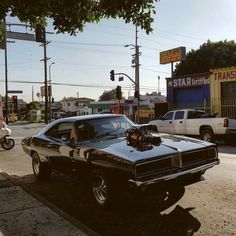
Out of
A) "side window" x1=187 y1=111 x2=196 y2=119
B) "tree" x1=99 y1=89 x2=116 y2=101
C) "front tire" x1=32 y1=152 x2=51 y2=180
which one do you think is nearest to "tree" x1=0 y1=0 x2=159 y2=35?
"front tire" x1=32 y1=152 x2=51 y2=180

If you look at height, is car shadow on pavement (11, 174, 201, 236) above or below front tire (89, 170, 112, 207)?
below

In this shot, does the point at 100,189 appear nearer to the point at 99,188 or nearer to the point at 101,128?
the point at 99,188

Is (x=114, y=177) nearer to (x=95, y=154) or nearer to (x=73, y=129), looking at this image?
(x=95, y=154)

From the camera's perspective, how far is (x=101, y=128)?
6.98m

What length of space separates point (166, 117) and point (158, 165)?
45.1 ft

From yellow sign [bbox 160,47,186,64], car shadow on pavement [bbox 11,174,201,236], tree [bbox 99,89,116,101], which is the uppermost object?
yellow sign [bbox 160,47,186,64]

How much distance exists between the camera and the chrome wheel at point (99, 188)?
568 centimetres

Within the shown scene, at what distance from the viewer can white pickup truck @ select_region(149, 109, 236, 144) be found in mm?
15477

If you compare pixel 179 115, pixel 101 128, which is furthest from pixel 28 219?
pixel 179 115

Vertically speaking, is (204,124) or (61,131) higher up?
(61,131)

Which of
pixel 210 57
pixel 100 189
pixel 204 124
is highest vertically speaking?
pixel 210 57

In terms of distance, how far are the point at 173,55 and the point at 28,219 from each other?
133ft

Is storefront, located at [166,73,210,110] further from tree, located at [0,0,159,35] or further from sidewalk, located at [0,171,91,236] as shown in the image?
sidewalk, located at [0,171,91,236]

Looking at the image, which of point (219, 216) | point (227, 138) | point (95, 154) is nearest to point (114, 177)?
point (95, 154)
